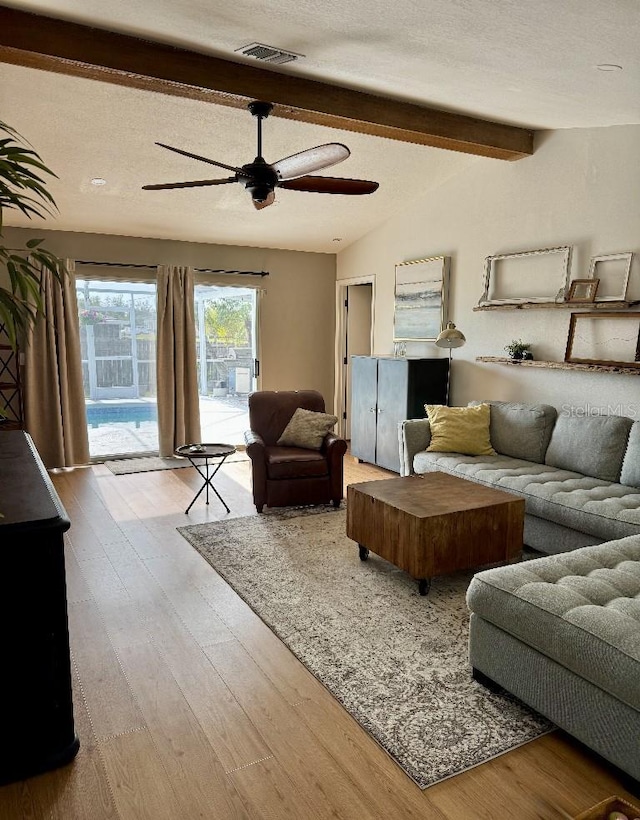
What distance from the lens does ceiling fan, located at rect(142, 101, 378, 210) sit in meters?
2.88

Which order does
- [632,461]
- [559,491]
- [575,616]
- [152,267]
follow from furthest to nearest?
[152,267]
[632,461]
[559,491]
[575,616]

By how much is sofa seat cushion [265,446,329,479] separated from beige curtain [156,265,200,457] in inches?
84.1

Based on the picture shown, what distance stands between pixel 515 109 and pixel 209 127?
6.96 feet

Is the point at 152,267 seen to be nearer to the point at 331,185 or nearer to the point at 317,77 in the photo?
the point at 317,77

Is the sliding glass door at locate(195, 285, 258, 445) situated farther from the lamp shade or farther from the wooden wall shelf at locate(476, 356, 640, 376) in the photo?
the wooden wall shelf at locate(476, 356, 640, 376)

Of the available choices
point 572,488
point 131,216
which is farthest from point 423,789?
point 131,216

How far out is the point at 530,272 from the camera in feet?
15.8

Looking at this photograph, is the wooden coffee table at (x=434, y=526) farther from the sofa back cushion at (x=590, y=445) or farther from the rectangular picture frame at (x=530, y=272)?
the rectangular picture frame at (x=530, y=272)

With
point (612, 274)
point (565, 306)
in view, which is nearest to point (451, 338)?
point (565, 306)

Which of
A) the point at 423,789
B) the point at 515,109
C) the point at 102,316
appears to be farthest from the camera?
the point at 102,316

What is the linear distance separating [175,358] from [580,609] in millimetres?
5282

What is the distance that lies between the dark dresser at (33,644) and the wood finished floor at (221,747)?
9 centimetres

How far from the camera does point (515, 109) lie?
397 cm

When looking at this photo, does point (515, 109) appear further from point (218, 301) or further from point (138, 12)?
point (218, 301)
